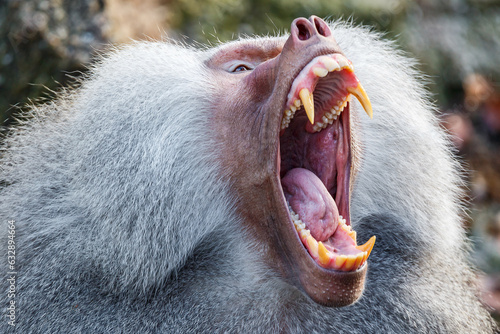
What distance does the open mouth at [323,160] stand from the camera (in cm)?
194

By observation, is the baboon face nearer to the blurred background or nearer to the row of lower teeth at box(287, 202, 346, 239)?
the row of lower teeth at box(287, 202, 346, 239)

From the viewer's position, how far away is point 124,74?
7.32ft

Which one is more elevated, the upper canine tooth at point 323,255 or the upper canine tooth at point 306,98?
the upper canine tooth at point 306,98

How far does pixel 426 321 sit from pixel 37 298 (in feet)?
5.23

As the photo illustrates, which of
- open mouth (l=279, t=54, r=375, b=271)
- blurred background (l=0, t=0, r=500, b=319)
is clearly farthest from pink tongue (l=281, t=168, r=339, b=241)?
blurred background (l=0, t=0, r=500, b=319)

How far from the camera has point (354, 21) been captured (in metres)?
4.95

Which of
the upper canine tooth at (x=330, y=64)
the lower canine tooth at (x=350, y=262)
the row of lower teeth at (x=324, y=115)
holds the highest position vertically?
Result: the upper canine tooth at (x=330, y=64)

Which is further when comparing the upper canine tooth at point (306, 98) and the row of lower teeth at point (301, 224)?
the row of lower teeth at point (301, 224)

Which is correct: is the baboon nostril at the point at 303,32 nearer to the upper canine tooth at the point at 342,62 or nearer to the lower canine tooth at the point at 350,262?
the upper canine tooth at the point at 342,62

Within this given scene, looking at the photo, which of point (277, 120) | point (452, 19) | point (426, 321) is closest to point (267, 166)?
point (277, 120)

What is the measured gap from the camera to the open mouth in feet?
6.35

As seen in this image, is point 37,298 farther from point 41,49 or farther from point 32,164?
point 41,49

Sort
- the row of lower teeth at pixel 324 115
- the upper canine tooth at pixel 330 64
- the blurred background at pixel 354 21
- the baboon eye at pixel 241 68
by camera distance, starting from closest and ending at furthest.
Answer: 1. the upper canine tooth at pixel 330 64
2. the row of lower teeth at pixel 324 115
3. the baboon eye at pixel 241 68
4. the blurred background at pixel 354 21

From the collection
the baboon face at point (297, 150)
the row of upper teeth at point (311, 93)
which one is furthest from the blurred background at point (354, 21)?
the row of upper teeth at point (311, 93)
